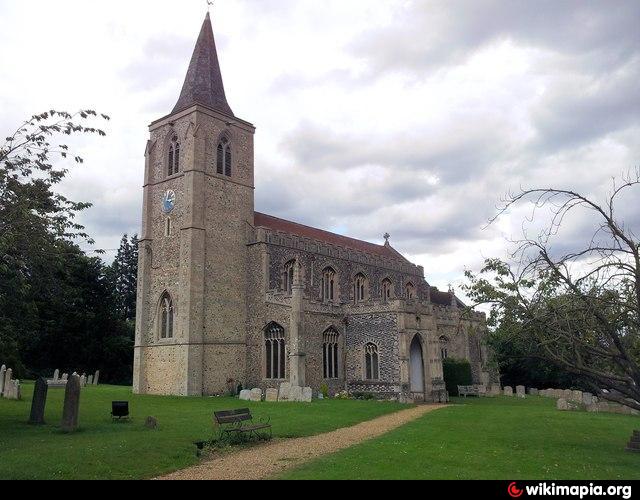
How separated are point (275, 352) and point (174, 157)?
1358cm

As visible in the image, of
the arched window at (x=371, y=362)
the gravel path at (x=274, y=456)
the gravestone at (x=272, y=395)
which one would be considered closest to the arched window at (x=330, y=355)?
the arched window at (x=371, y=362)

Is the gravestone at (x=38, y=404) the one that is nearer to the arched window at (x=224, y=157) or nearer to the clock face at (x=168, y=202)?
the clock face at (x=168, y=202)

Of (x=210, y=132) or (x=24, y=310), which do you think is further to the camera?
(x=210, y=132)

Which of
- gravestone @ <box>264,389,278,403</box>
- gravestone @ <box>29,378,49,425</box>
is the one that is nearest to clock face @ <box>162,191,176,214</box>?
gravestone @ <box>264,389,278,403</box>

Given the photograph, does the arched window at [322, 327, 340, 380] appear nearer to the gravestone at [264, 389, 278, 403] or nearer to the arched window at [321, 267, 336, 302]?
the arched window at [321, 267, 336, 302]

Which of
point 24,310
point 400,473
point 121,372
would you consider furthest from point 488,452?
point 121,372

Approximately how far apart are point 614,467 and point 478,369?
106 ft

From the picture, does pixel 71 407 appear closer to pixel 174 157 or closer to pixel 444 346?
pixel 174 157

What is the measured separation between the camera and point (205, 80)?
36.8 metres

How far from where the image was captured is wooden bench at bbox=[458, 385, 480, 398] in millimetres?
36250

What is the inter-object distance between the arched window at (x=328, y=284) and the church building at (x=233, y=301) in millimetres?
131
